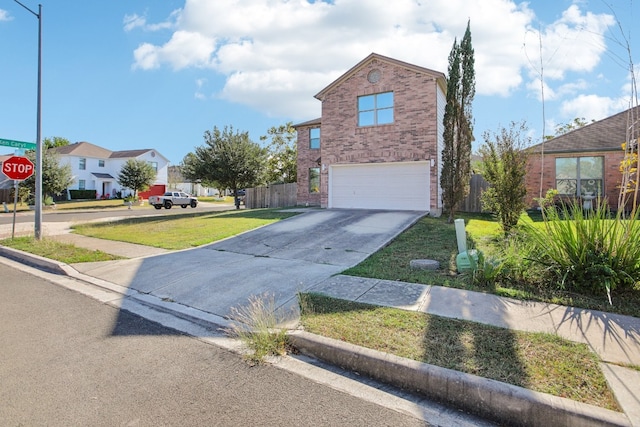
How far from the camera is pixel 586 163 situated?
655 inches

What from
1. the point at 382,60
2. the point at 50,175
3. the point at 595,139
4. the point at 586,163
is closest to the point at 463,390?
the point at 382,60

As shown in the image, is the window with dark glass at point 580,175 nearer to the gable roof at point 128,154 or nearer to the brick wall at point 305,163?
the brick wall at point 305,163

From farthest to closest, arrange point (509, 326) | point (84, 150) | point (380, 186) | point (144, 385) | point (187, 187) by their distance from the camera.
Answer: point (187, 187) < point (84, 150) < point (380, 186) < point (509, 326) < point (144, 385)

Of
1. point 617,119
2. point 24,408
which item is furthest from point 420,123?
point 24,408

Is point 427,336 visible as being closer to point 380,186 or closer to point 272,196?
point 380,186

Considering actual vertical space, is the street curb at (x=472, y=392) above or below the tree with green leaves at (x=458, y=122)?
below

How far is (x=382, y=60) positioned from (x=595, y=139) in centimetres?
1088

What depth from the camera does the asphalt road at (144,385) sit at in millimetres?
2732

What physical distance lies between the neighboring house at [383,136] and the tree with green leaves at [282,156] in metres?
18.9

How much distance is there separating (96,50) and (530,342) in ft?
47.6

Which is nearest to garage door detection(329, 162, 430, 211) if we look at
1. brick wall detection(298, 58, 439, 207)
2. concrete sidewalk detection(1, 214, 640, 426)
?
brick wall detection(298, 58, 439, 207)

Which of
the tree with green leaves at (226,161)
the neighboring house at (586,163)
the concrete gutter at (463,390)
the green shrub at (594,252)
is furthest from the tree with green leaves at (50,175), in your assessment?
the green shrub at (594,252)

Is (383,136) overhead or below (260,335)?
overhead

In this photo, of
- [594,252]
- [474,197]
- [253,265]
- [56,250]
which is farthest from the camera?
[474,197]
